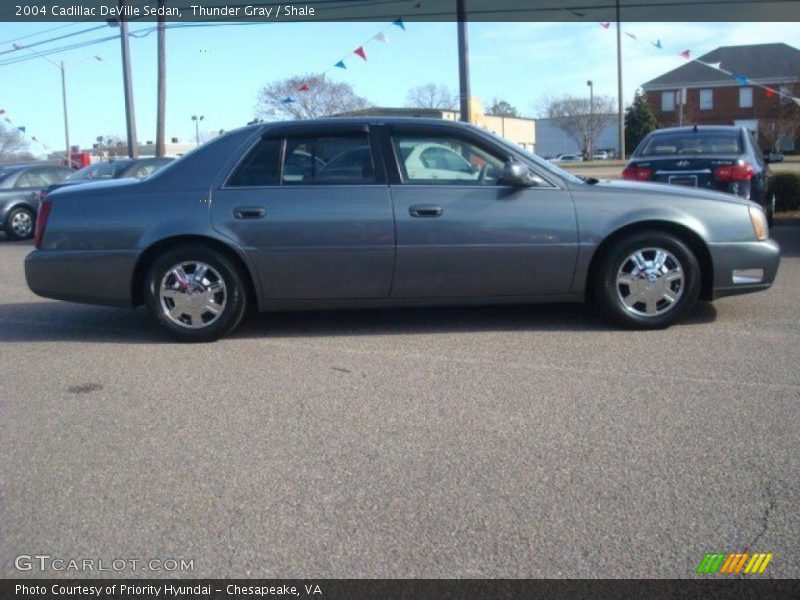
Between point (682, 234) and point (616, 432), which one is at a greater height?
point (682, 234)

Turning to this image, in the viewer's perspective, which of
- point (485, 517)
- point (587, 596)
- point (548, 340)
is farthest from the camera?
point (548, 340)

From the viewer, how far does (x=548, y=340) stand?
6285mm

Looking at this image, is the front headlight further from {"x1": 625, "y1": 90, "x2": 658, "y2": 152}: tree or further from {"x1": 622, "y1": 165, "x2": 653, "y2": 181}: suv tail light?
{"x1": 625, "y1": 90, "x2": 658, "y2": 152}: tree

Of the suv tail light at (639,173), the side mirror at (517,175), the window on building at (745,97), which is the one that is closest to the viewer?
the side mirror at (517,175)

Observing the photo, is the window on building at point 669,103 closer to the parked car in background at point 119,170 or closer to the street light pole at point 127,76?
the street light pole at point 127,76

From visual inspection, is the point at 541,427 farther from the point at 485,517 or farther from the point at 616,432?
the point at 485,517

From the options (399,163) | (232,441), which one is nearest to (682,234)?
(399,163)

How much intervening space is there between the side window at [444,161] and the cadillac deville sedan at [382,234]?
0.4 inches

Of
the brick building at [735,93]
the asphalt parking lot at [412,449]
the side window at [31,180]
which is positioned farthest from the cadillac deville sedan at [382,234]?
the brick building at [735,93]

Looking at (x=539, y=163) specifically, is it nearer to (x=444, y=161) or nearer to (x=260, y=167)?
(x=444, y=161)

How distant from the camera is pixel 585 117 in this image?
60031mm

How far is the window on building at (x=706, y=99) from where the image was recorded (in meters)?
57.8

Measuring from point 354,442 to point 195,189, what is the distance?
9.44ft

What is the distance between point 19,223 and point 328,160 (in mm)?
11866
